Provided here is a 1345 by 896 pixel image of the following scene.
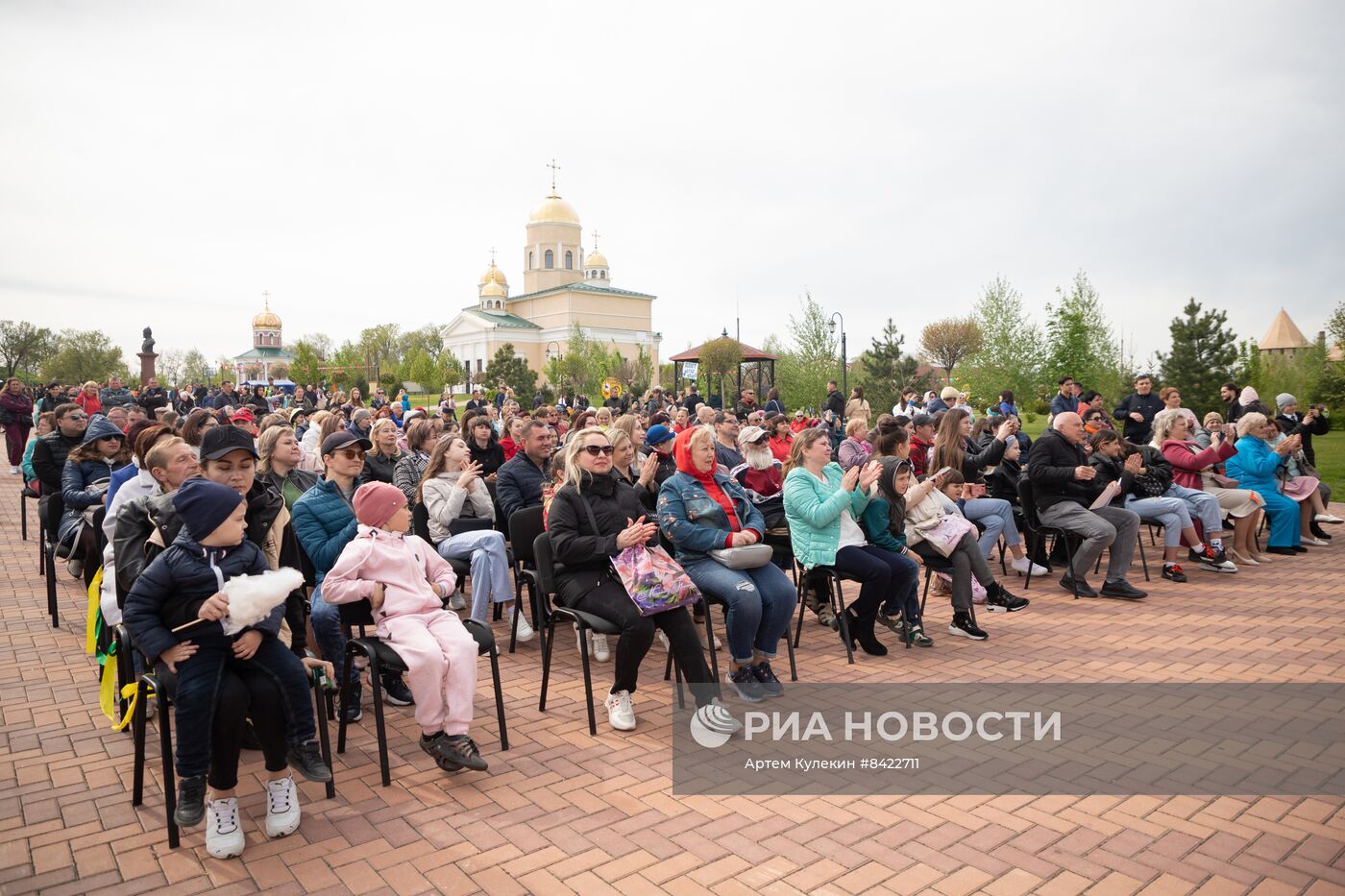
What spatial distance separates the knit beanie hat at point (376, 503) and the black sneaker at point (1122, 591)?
6767 mm

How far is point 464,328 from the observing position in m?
91.0

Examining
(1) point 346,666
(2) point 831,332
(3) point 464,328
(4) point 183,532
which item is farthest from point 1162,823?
(3) point 464,328

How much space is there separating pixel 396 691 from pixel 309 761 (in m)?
1.43

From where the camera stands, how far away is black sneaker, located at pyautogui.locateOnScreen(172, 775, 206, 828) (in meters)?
3.51

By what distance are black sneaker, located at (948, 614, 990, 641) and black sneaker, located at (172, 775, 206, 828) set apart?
536cm

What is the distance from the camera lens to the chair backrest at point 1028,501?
26.8 feet

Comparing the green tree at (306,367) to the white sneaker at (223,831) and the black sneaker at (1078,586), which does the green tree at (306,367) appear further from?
the white sneaker at (223,831)

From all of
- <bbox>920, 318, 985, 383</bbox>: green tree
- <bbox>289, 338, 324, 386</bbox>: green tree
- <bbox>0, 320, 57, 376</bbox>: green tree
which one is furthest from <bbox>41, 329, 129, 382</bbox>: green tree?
<bbox>920, 318, 985, 383</bbox>: green tree

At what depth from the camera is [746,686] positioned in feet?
17.0

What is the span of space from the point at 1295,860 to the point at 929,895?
1.58 meters

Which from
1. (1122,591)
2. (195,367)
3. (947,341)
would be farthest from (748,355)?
(195,367)

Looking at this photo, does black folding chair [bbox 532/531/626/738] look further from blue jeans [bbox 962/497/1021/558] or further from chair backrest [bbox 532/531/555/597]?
blue jeans [bbox 962/497/1021/558]

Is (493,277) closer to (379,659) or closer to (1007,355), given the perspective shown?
(1007,355)

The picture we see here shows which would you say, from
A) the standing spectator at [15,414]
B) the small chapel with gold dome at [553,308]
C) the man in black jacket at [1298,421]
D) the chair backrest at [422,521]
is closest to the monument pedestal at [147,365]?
the standing spectator at [15,414]
